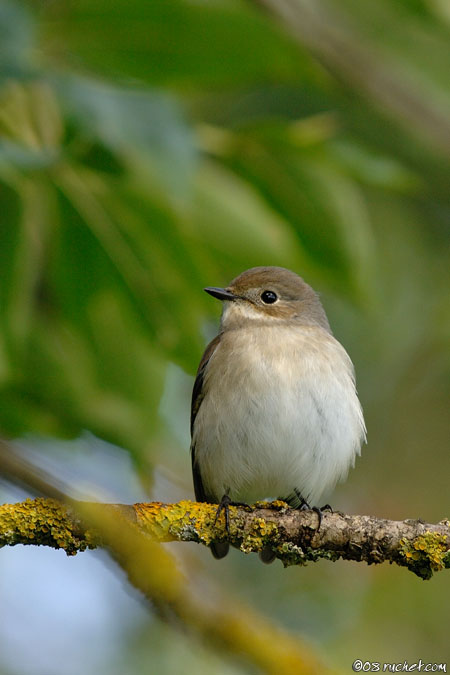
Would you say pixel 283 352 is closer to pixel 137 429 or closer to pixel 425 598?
pixel 137 429

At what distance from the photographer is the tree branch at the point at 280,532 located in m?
2.76

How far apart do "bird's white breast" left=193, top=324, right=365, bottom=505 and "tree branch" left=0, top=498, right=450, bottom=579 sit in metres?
1.30

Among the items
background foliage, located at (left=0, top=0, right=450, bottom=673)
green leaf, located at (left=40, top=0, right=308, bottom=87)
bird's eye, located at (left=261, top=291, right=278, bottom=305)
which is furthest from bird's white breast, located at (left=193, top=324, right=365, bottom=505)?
green leaf, located at (left=40, top=0, right=308, bottom=87)

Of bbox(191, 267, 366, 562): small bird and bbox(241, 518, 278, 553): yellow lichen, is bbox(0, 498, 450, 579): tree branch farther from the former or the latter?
bbox(191, 267, 366, 562): small bird

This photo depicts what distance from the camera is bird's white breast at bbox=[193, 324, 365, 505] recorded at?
5.10 metres

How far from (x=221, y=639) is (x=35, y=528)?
0.63m

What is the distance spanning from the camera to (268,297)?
20.3ft

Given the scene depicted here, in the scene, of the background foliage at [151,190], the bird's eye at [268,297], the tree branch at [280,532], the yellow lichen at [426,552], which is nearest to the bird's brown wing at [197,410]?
the bird's eye at [268,297]

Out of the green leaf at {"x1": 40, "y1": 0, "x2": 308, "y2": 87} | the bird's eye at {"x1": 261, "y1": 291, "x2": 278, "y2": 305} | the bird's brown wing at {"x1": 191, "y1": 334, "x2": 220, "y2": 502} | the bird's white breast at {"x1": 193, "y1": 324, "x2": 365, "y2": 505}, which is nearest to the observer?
the green leaf at {"x1": 40, "y1": 0, "x2": 308, "y2": 87}

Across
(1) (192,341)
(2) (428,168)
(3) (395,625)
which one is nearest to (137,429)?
(1) (192,341)

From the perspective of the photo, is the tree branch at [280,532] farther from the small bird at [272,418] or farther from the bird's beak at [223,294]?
the bird's beak at [223,294]

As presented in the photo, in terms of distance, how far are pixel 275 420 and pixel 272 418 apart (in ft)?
0.06

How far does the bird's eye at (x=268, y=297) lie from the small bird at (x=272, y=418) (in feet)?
1.23

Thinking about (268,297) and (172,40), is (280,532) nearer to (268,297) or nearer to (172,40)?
(172,40)
